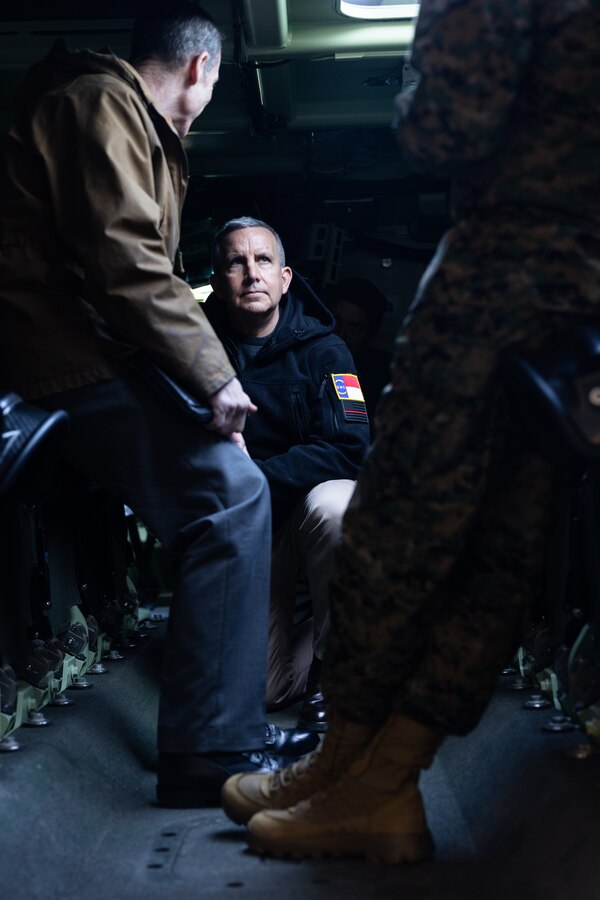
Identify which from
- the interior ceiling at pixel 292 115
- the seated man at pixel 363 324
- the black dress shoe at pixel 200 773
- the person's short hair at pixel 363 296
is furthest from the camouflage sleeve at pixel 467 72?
the person's short hair at pixel 363 296

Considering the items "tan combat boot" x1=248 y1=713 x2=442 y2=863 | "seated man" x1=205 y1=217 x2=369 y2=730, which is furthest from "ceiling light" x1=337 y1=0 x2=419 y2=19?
"tan combat boot" x1=248 y1=713 x2=442 y2=863

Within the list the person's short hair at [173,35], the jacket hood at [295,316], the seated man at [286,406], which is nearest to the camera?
the person's short hair at [173,35]

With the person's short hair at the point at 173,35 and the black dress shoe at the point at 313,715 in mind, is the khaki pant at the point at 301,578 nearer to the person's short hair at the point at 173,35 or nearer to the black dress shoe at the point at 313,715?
the black dress shoe at the point at 313,715

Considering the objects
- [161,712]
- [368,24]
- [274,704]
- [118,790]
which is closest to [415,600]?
[161,712]

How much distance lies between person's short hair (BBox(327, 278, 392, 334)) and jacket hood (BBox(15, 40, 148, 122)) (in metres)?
2.94

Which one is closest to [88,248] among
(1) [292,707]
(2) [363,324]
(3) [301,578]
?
(3) [301,578]

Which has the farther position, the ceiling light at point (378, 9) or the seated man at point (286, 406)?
the ceiling light at point (378, 9)

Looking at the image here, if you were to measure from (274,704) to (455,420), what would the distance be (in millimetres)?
2209

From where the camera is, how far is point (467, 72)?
159 centimetres

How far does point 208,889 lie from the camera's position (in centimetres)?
174

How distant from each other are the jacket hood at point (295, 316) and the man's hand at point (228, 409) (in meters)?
1.30

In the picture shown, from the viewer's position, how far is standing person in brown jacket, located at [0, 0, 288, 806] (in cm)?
229

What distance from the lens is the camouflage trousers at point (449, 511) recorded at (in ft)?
5.49

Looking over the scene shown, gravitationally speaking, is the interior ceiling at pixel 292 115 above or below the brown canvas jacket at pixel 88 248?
above
